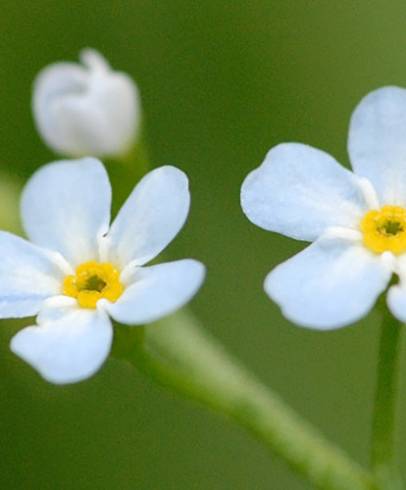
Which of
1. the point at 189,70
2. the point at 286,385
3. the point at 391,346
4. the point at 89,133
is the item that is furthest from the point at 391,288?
the point at 189,70

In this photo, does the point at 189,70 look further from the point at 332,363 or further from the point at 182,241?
the point at 332,363

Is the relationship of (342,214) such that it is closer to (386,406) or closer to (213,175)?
(386,406)

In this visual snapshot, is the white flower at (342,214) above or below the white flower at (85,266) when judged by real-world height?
above

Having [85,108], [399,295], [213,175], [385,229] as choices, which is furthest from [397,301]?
[213,175]

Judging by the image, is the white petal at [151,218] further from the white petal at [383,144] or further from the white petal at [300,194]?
the white petal at [383,144]

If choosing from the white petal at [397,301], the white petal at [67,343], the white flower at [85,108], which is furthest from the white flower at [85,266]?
the white flower at [85,108]
